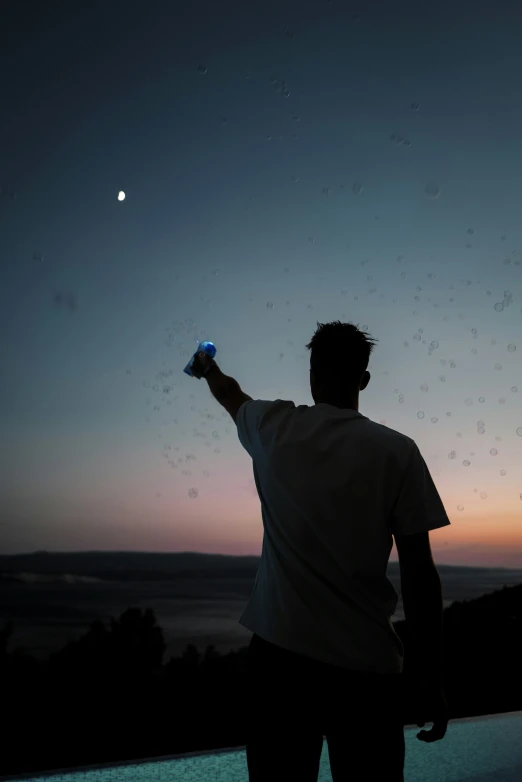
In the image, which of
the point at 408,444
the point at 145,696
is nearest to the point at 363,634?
the point at 408,444

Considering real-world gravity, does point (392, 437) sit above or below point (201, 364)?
below

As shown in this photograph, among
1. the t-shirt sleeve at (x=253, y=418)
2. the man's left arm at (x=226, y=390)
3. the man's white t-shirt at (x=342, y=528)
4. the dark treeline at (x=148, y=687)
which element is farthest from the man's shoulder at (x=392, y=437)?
the dark treeline at (x=148, y=687)

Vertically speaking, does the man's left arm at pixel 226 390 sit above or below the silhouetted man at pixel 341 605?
above

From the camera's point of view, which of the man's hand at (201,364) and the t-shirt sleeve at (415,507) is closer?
the t-shirt sleeve at (415,507)

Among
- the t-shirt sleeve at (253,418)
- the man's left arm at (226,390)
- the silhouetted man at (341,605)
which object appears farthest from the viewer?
the man's left arm at (226,390)

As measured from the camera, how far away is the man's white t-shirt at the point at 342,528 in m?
1.00

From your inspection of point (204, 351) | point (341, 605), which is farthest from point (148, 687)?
point (341, 605)

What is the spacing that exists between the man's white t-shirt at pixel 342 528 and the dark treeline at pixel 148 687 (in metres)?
1.95

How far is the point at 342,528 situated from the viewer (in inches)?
39.2

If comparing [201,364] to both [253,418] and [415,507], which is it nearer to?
[253,418]

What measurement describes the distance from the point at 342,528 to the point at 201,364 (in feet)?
1.82

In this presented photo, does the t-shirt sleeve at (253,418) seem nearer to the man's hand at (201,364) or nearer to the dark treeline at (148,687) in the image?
the man's hand at (201,364)

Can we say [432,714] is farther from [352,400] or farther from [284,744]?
[352,400]

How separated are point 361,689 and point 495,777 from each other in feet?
6.20
